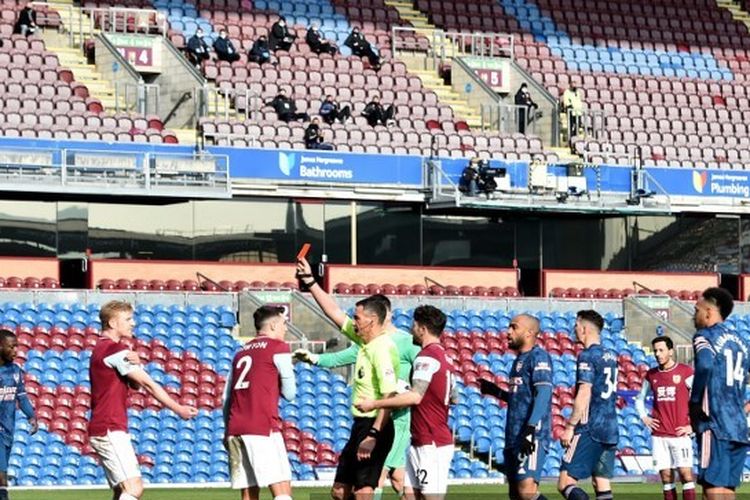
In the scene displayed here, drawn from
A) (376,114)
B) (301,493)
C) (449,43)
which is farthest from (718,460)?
(449,43)

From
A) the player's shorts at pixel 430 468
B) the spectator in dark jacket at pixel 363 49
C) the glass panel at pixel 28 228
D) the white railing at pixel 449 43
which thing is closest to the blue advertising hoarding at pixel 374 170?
the glass panel at pixel 28 228

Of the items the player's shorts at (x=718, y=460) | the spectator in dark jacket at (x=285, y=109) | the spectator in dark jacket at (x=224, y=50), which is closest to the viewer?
the player's shorts at (x=718, y=460)

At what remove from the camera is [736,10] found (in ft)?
180

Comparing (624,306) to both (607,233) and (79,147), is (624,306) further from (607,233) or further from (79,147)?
(79,147)

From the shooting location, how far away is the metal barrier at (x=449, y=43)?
4688 cm

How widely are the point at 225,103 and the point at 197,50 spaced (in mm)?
1880

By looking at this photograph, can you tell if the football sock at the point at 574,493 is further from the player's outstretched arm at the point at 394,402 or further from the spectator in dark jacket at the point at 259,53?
the spectator in dark jacket at the point at 259,53

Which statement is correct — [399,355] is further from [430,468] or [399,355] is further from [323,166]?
[323,166]

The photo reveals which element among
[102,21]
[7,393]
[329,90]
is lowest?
[7,393]

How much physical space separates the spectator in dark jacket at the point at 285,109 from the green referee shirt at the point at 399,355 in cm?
2427

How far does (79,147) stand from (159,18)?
7.64 m

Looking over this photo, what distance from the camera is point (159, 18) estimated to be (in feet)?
140

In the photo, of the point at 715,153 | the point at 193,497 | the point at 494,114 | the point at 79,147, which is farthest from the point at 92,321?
the point at 715,153

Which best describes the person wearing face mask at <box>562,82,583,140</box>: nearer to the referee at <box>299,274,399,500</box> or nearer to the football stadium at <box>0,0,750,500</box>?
the football stadium at <box>0,0,750,500</box>
